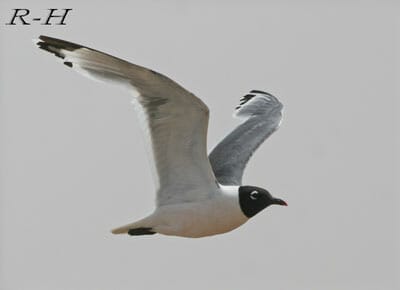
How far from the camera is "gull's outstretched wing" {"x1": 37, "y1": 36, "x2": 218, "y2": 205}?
5.79m

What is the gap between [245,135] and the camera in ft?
24.6

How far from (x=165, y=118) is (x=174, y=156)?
0.91 feet

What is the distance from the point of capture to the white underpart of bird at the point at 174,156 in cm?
580

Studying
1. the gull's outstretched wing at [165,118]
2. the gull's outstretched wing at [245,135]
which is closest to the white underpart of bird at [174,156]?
the gull's outstretched wing at [165,118]

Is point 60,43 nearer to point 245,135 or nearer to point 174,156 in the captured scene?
point 174,156

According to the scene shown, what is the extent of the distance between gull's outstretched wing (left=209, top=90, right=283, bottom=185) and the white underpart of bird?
0.30m

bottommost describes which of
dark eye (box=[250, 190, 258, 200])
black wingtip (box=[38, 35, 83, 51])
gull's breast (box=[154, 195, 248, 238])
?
gull's breast (box=[154, 195, 248, 238])

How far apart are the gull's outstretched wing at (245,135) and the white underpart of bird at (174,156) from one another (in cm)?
30

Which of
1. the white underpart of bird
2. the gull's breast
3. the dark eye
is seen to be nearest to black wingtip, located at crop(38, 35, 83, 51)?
the white underpart of bird

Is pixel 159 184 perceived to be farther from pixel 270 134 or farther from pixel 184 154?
pixel 270 134

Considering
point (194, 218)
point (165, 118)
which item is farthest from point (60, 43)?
point (194, 218)

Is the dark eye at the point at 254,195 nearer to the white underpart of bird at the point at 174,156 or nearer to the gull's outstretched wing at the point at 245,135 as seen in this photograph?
the white underpart of bird at the point at 174,156

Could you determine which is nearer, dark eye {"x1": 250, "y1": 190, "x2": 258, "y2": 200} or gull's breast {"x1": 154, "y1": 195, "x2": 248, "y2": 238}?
gull's breast {"x1": 154, "y1": 195, "x2": 248, "y2": 238}

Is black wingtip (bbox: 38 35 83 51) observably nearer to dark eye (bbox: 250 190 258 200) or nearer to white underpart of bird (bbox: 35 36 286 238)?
white underpart of bird (bbox: 35 36 286 238)
